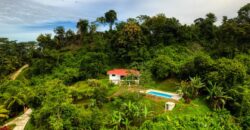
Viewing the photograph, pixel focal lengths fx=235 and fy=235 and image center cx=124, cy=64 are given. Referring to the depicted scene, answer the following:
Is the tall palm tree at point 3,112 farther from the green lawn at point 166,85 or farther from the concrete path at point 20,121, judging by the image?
the green lawn at point 166,85

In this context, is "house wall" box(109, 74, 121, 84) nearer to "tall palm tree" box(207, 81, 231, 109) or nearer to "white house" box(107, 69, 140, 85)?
"white house" box(107, 69, 140, 85)

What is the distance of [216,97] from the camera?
21.1 m

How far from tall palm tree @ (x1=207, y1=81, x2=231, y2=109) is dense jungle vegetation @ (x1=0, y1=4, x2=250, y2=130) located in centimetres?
9

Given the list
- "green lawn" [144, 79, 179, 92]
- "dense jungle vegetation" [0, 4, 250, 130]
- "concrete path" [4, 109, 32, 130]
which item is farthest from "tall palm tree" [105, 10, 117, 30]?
"concrete path" [4, 109, 32, 130]

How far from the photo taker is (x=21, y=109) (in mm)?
27312

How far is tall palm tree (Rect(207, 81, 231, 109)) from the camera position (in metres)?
20.8

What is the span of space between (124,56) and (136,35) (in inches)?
140

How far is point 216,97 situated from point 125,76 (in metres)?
10.6

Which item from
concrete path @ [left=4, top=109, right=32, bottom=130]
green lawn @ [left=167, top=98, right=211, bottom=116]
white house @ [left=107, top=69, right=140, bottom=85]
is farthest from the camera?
white house @ [left=107, top=69, right=140, bottom=85]

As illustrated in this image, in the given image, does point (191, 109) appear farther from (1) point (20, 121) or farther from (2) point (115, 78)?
(1) point (20, 121)

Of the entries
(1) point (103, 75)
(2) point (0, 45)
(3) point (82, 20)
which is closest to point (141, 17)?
(3) point (82, 20)

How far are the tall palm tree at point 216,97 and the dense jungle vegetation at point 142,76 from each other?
9cm

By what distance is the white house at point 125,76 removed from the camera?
86.4ft

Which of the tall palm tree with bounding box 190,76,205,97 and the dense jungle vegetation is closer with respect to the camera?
the dense jungle vegetation
